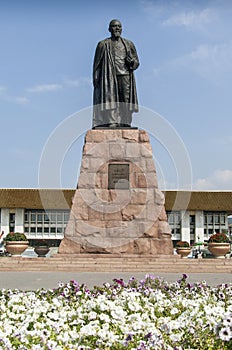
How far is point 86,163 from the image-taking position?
36.4 feet

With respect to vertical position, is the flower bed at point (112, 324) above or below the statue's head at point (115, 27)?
below

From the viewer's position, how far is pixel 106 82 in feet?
38.3

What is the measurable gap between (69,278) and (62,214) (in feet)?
84.6

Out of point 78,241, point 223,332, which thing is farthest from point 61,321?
point 78,241

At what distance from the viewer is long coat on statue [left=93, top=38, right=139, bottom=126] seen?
11.6 meters

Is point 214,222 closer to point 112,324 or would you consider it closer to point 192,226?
point 192,226

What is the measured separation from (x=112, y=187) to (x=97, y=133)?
1356 mm

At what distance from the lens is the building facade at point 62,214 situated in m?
32.9

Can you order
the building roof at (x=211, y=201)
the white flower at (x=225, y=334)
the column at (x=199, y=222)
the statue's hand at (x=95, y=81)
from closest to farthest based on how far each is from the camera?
the white flower at (x=225, y=334), the statue's hand at (x=95, y=81), the building roof at (x=211, y=201), the column at (x=199, y=222)

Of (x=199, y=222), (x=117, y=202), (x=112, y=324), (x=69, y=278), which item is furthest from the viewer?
(x=199, y=222)

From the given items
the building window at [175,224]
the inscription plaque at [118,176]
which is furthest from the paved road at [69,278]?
the building window at [175,224]

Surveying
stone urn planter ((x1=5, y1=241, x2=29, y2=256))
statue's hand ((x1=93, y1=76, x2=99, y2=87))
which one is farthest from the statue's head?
stone urn planter ((x1=5, y1=241, x2=29, y2=256))

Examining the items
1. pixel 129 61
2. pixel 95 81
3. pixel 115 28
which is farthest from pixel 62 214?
pixel 115 28

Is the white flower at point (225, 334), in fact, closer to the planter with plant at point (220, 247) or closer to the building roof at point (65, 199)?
the planter with plant at point (220, 247)
